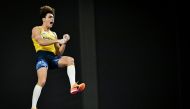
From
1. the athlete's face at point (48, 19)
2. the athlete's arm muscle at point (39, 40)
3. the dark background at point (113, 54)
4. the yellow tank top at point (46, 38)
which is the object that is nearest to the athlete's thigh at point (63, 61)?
the yellow tank top at point (46, 38)

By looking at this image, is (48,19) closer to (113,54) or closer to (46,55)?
(46,55)

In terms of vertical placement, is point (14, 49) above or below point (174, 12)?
below

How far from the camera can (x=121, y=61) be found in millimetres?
5621

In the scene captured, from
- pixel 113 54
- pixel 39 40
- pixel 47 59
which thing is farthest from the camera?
pixel 113 54

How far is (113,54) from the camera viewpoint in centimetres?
557

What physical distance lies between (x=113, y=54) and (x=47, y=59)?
1711 millimetres

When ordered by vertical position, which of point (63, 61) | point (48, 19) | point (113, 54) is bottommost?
point (113, 54)

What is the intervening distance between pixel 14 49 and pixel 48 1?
706mm

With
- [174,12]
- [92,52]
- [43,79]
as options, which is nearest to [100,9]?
[92,52]

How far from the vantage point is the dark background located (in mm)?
4973

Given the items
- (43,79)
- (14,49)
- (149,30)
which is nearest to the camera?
(43,79)

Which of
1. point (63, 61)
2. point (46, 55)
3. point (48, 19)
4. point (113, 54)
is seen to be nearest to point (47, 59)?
point (46, 55)

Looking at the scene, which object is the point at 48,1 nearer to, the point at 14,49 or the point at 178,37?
the point at 14,49

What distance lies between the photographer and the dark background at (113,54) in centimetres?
497
